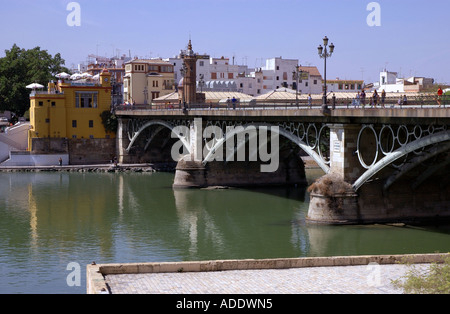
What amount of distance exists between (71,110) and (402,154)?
47.1 metres

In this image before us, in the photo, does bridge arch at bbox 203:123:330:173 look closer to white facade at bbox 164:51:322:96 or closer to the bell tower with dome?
the bell tower with dome

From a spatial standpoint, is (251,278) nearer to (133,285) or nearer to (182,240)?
(133,285)

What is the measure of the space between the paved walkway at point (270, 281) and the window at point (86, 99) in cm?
5437

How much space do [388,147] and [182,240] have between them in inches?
411

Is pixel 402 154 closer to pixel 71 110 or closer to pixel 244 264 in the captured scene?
pixel 244 264

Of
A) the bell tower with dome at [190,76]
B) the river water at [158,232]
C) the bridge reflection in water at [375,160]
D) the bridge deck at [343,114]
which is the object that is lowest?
the river water at [158,232]

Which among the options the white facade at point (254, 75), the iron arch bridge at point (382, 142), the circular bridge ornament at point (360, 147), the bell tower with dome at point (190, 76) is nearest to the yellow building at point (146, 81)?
the white facade at point (254, 75)

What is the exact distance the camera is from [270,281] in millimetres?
18812

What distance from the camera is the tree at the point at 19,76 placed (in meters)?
80.7

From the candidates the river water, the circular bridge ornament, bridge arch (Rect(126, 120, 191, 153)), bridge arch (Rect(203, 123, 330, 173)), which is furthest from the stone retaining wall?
bridge arch (Rect(126, 120, 191, 153))

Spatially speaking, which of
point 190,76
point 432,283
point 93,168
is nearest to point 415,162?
point 432,283

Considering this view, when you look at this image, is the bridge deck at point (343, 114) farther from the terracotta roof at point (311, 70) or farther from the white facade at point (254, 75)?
the terracotta roof at point (311, 70)

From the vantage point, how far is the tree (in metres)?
80.7

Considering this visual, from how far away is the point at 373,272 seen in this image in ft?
65.0
